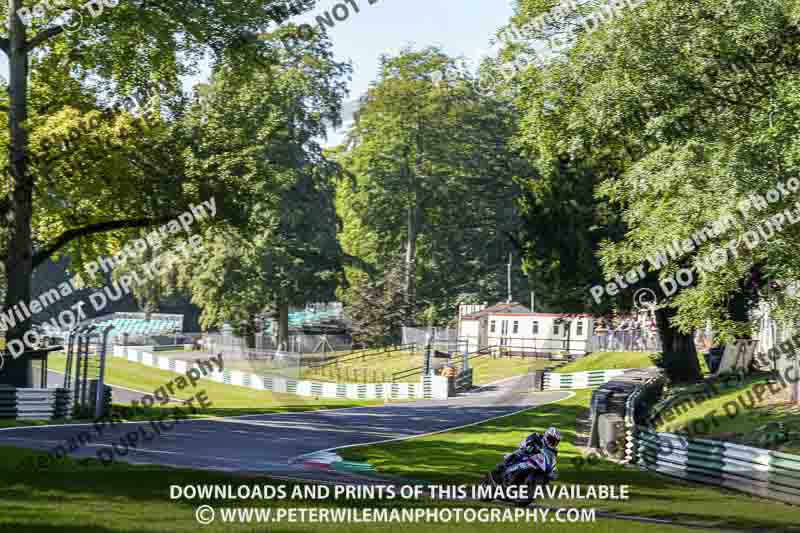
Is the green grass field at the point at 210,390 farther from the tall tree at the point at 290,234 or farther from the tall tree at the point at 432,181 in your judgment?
the tall tree at the point at 432,181

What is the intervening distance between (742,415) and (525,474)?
1415cm

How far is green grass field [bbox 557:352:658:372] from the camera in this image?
179 feet

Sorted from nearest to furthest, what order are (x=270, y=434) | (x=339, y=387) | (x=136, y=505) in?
(x=136, y=505), (x=270, y=434), (x=339, y=387)

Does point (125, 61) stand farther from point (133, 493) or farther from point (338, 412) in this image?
point (133, 493)

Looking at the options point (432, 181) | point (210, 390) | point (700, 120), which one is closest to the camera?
point (700, 120)

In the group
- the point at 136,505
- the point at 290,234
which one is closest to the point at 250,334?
the point at 290,234

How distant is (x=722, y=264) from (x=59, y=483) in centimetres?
1248

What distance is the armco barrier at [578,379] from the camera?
1949 inches

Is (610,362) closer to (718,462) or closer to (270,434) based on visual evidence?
(270,434)

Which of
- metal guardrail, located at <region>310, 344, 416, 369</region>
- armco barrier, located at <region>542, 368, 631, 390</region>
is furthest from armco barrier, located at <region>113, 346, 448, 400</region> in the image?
metal guardrail, located at <region>310, 344, 416, 369</region>

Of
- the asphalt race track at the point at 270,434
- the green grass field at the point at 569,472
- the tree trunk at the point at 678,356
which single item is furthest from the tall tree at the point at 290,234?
the green grass field at the point at 569,472

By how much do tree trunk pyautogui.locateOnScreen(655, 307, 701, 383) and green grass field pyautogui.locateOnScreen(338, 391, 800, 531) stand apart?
478cm

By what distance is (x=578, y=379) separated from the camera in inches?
1983

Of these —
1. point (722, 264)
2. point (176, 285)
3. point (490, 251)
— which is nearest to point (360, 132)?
point (490, 251)
